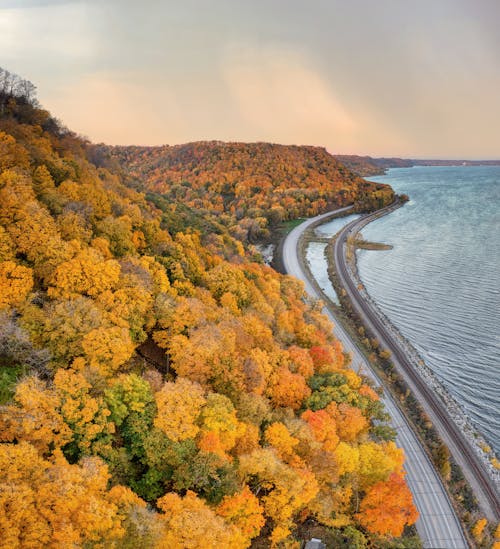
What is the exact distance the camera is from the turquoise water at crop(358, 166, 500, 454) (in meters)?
58.8

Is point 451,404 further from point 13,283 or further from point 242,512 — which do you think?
point 13,283

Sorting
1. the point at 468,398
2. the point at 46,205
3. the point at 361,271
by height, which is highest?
the point at 46,205

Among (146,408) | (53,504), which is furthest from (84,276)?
(53,504)

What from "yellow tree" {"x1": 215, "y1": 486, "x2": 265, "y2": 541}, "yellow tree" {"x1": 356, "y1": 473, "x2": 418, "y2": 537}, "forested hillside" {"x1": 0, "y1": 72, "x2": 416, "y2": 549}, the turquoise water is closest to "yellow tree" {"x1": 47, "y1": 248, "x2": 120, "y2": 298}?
"forested hillside" {"x1": 0, "y1": 72, "x2": 416, "y2": 549}

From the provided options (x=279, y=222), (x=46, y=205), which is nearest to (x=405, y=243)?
(x=279, y=222)

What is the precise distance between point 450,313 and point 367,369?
30889 millimetres

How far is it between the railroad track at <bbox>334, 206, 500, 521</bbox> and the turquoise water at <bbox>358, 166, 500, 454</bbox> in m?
4.15

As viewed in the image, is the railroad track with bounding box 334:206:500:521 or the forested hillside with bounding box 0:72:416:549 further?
the railroad track with bounding box 334:206:500:521

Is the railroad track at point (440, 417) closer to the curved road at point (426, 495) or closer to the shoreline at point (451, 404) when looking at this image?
the shoreline at point (451, 404)

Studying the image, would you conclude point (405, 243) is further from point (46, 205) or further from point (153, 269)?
point (46, 205)

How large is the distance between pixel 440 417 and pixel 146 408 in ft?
132

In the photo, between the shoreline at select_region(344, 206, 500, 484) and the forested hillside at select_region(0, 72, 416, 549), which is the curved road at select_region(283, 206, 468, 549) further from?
the shoreline at select_region(344, 206, 500, 484)

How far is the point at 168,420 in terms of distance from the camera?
93.4 feet

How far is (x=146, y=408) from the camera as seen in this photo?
28.8 metres
